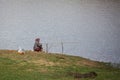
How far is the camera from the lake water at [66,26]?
1675 cm

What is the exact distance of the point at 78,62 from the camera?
42.5 feet

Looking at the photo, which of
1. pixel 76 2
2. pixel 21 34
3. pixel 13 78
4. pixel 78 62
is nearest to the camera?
pixel 13 78

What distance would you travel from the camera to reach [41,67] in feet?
38.2

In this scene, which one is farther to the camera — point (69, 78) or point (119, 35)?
point (119, 35)

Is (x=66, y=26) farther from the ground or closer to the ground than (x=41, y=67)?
farther from the ground

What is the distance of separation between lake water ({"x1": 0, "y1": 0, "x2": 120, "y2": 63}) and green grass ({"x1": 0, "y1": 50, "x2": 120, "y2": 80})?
3331 millimetres

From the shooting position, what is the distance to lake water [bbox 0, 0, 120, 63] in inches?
659

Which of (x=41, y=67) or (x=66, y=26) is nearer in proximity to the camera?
(x=41, y=67)

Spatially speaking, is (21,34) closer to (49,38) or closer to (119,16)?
(49,38)

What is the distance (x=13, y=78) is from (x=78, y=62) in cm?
347

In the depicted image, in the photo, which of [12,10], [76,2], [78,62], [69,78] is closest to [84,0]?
[76,2]

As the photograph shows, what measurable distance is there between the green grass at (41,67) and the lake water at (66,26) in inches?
131

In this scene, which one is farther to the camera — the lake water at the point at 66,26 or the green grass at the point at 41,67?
the lake water at the point at 66,26

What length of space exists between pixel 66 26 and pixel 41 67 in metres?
6.02
